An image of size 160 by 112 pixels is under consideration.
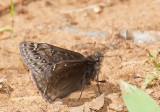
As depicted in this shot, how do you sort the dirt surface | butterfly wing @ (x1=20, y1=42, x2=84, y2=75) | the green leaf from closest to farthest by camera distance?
the green leaf → the dirt surface → butterfly wing @ (x1=20, y1=42, x2=84, y2=75)

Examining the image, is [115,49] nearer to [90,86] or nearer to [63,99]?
[90,86]

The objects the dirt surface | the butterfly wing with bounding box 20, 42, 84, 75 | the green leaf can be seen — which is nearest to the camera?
the green leaf

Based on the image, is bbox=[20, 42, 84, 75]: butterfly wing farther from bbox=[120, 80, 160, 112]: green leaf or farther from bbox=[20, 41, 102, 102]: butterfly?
bbox=[120, 80, 160, 112]: green leaf

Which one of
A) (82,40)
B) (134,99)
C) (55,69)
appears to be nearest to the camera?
(134,99)

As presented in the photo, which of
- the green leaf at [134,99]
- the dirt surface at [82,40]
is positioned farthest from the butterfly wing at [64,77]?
the green leaf at [134,99]

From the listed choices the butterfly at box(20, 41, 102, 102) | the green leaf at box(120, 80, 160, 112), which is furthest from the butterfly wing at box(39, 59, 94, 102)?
the green leaf at box(120, 80, 160, 112)

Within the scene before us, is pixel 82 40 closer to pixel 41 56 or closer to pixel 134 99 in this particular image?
pixel 41 56

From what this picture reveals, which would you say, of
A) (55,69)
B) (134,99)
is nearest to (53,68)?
(55,69)
